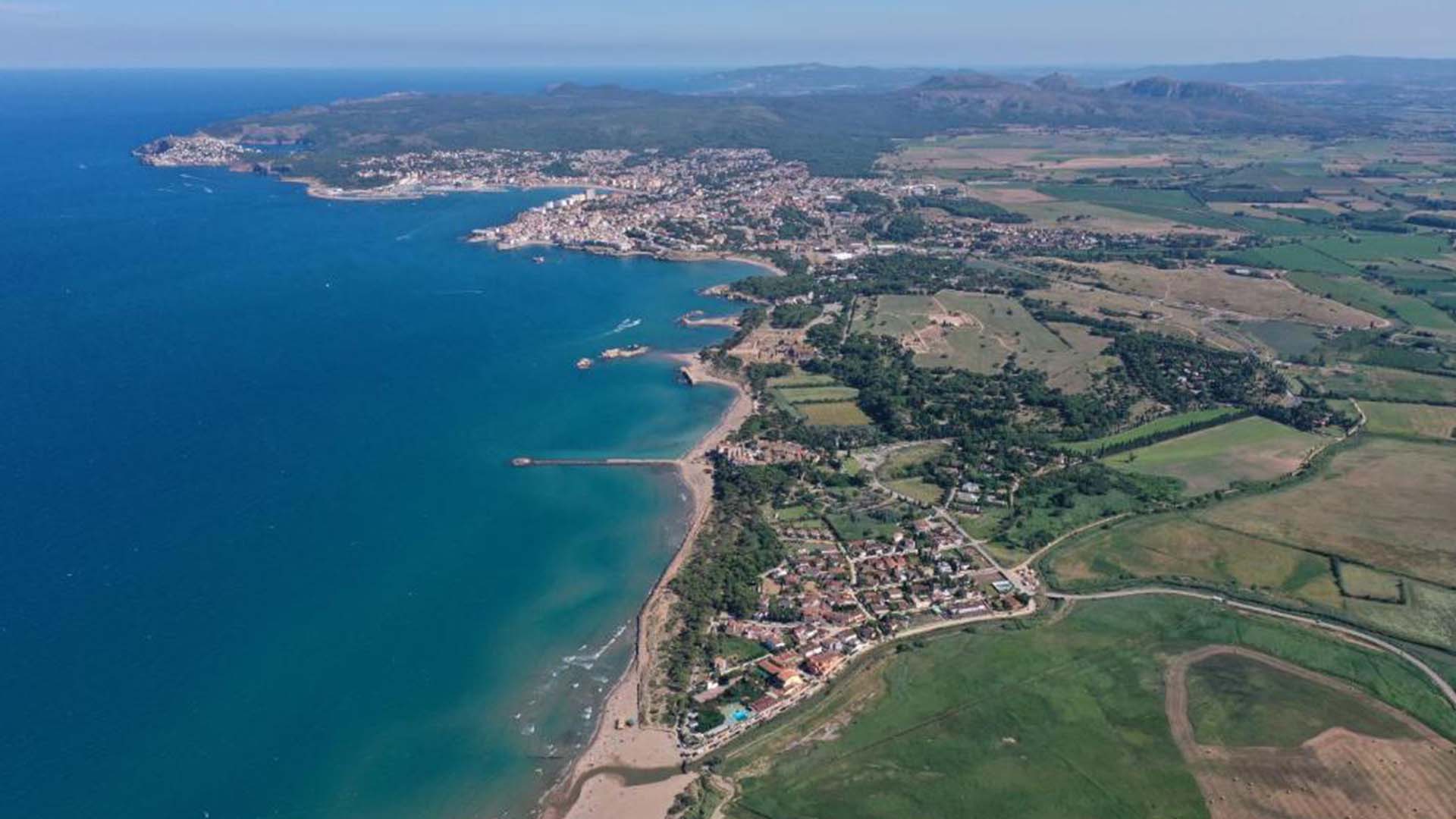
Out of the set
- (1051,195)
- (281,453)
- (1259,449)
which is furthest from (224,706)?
(1051,195)

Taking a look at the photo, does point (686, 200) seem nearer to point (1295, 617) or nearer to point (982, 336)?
point (982, 336)

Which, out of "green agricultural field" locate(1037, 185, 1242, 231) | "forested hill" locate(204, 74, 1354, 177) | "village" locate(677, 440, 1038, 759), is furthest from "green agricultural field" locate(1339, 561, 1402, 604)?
"forested hill" locate(204, 74, 1354, 177)

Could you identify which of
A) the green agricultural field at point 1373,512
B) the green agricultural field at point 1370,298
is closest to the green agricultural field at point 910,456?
the green agricultural field at point 1373,512

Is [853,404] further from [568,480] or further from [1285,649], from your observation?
[1285,649]

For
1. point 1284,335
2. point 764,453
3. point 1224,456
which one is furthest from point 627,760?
point 1284,335

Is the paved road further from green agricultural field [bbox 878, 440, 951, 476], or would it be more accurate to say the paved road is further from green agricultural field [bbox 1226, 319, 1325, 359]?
green agricultural field [bbox 1226, 319, 1325, 359]

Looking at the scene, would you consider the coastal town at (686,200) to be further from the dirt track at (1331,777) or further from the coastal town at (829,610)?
the dirt track at (1331,777)
